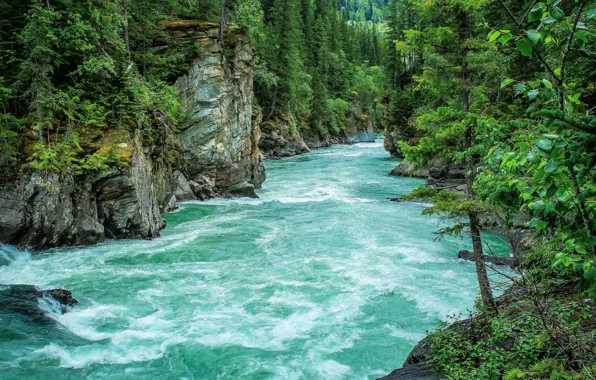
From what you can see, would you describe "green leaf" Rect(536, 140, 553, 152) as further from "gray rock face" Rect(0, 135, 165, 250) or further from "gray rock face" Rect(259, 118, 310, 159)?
"gray rock face" Rect(259, 118, 310, 159)

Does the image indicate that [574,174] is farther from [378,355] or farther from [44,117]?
[44,117]

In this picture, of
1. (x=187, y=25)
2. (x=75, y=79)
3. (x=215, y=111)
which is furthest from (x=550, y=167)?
(x=187, y=25)

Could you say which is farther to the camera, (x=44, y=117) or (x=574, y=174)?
(x=44, y=117)

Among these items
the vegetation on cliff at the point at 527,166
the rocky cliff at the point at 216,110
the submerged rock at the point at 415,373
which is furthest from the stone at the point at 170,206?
the submerged rock at the point at 415,373

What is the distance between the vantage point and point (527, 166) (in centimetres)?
271

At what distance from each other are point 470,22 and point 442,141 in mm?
2663

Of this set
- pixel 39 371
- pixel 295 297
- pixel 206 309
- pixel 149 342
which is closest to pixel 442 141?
pixel 295 297

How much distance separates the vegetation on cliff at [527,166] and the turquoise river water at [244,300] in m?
2.99

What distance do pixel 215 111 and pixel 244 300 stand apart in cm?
1675

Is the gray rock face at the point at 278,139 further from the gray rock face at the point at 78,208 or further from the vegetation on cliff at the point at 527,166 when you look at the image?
the vegetation on cliff at the point at 527,166

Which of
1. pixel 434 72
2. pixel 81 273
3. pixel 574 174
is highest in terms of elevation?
pixel 434 72

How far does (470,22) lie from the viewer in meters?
8.93

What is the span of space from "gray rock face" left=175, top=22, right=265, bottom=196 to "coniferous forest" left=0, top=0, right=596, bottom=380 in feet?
0.40

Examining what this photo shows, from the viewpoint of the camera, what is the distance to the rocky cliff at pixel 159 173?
41.5ft
